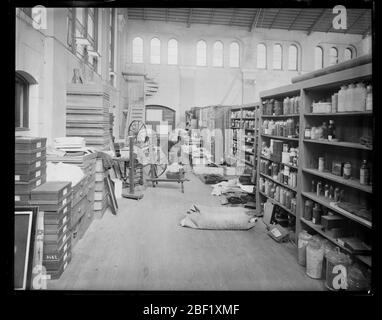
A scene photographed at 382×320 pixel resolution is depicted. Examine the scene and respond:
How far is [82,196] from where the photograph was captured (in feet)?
14.3

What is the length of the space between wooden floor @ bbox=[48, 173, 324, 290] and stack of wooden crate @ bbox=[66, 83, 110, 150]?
54.1 inches

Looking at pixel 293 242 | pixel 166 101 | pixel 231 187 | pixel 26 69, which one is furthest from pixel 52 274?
pixel 166 101

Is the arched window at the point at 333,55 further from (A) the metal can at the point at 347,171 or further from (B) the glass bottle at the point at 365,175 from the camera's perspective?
(B) the glass bottle at the point at 365,175

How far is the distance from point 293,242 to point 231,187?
3.47 meters

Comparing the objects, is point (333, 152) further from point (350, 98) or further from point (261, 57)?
point (261, 57)

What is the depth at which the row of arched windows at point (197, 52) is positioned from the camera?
44.6 feet

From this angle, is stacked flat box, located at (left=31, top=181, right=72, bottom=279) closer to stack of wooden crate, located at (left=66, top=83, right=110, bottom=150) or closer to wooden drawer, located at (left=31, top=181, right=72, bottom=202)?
wooden drawer, located at (left=31, top=181, right=72, bottom=202)

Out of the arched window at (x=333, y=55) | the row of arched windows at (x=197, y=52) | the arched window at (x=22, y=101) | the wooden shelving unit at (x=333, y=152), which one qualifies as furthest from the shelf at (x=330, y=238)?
the row of arched windows at (x=197, y=52)

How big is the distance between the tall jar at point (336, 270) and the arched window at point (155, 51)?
11.8 metres

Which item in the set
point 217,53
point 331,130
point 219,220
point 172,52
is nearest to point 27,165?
point 219,220

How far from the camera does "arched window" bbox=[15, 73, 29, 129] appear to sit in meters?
4.37

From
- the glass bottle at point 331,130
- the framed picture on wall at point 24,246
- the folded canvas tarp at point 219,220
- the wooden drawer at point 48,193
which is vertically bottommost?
the folded canvas tarp at point 219,220

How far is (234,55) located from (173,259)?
12096 millimetres

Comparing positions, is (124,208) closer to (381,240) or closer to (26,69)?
(26,69)
